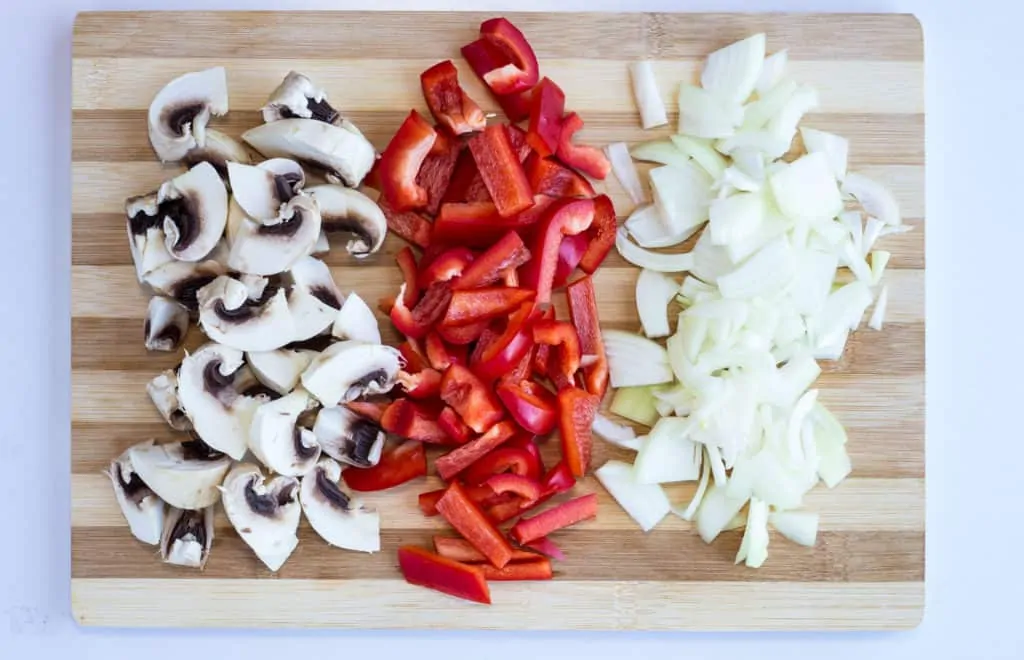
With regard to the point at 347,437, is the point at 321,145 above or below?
above

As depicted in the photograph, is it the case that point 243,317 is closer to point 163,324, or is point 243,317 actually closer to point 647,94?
point 163,324

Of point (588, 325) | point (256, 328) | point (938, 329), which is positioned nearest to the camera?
point (256, 328)

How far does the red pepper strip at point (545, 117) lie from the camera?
7.54ft

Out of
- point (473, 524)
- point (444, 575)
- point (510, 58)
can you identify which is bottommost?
point (444, 575)

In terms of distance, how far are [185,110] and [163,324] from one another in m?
0.56

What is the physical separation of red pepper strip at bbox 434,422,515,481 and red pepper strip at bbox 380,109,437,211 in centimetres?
63

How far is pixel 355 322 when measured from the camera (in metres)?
2.34

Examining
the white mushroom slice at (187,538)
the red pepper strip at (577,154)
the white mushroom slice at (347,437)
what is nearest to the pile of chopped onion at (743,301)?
the red pepper strip at (577,154)

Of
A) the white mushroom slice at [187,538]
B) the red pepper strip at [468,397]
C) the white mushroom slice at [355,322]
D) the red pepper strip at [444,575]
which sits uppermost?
the white mushroom slice at [355,322]

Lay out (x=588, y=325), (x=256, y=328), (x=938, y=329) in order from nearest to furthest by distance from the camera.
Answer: (x=256, y=328) → (x=588, y=325) → (x=938, y=329)

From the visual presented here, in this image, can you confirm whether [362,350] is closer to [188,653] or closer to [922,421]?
[188,653]

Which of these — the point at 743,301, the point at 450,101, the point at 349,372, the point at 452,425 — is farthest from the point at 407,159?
the point at 743,301

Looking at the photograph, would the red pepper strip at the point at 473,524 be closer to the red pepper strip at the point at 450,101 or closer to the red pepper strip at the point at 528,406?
the red pepper strip at the point at 528,406

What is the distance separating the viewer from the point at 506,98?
2367 millimetres
